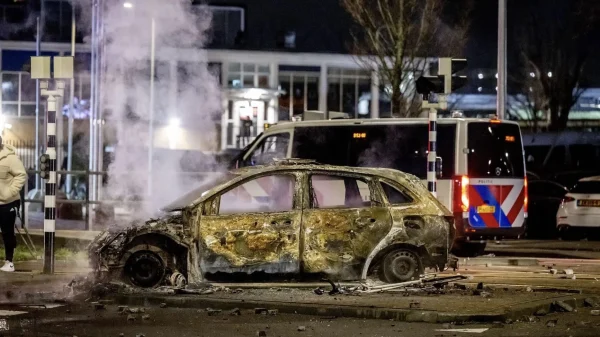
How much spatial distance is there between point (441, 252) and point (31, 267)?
20.9 ft

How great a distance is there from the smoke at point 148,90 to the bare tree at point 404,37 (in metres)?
5.61

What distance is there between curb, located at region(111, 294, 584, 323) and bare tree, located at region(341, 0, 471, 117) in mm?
19915

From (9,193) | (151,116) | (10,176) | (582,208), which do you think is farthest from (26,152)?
(582,208)

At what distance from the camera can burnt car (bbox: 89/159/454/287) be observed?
11609mm

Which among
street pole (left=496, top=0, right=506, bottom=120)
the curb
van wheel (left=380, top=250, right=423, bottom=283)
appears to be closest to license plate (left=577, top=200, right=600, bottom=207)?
street pole (left=496, top=0, right=506, bottom=120)

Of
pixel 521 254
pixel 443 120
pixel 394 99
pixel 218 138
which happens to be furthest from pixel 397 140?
pixel 218 138

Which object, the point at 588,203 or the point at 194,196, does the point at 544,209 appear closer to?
the point at 588,203

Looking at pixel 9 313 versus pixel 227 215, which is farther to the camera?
pixel 227 215

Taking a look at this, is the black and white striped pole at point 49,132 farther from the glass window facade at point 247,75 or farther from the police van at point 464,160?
the glass window facade at point 247,75

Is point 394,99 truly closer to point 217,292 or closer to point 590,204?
point 590,204

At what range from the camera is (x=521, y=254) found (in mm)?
19188

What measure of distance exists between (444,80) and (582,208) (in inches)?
277

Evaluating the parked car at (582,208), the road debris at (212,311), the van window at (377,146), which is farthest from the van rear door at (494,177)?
the road debris at (212,311)

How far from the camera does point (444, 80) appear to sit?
16359 millimetres
